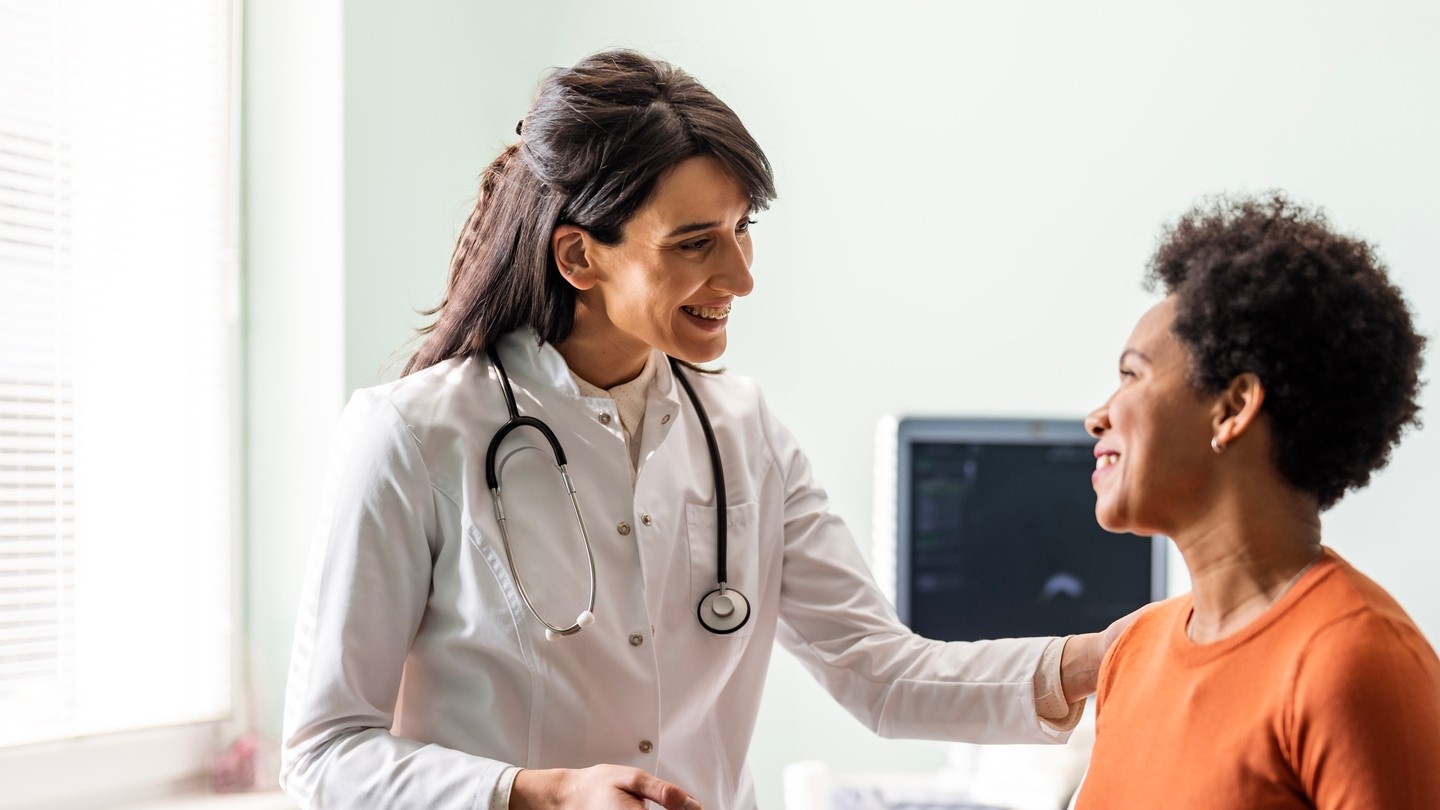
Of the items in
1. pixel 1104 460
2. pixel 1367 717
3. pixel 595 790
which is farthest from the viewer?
pixel 595 790

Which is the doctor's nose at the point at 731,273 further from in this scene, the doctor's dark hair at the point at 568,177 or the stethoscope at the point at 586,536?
the stethoscope at the point at 586,536

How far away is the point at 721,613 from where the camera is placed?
140cm

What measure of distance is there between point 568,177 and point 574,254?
0.09 m

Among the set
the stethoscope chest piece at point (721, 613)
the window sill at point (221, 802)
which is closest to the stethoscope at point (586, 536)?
the stethoscope chest piece at point (721, 613)

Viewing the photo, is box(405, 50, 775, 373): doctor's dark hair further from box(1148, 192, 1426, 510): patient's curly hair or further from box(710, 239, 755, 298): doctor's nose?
box(1148, 192, 1426, 510): patient's curly hair

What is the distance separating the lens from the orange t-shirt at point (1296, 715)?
749 mm

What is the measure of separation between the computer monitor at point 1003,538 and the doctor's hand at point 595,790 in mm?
1161

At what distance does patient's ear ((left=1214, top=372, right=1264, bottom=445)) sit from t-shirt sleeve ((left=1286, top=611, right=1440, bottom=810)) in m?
0.15

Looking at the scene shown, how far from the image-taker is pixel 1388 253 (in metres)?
2.22

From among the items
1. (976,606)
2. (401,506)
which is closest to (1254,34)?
(976,606)

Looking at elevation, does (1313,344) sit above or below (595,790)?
above

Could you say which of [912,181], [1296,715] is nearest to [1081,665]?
[1296,715]

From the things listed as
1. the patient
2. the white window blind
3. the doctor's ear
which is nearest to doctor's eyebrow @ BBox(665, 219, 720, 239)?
the doctor's ear

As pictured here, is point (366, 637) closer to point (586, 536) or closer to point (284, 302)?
point (586, 536)
